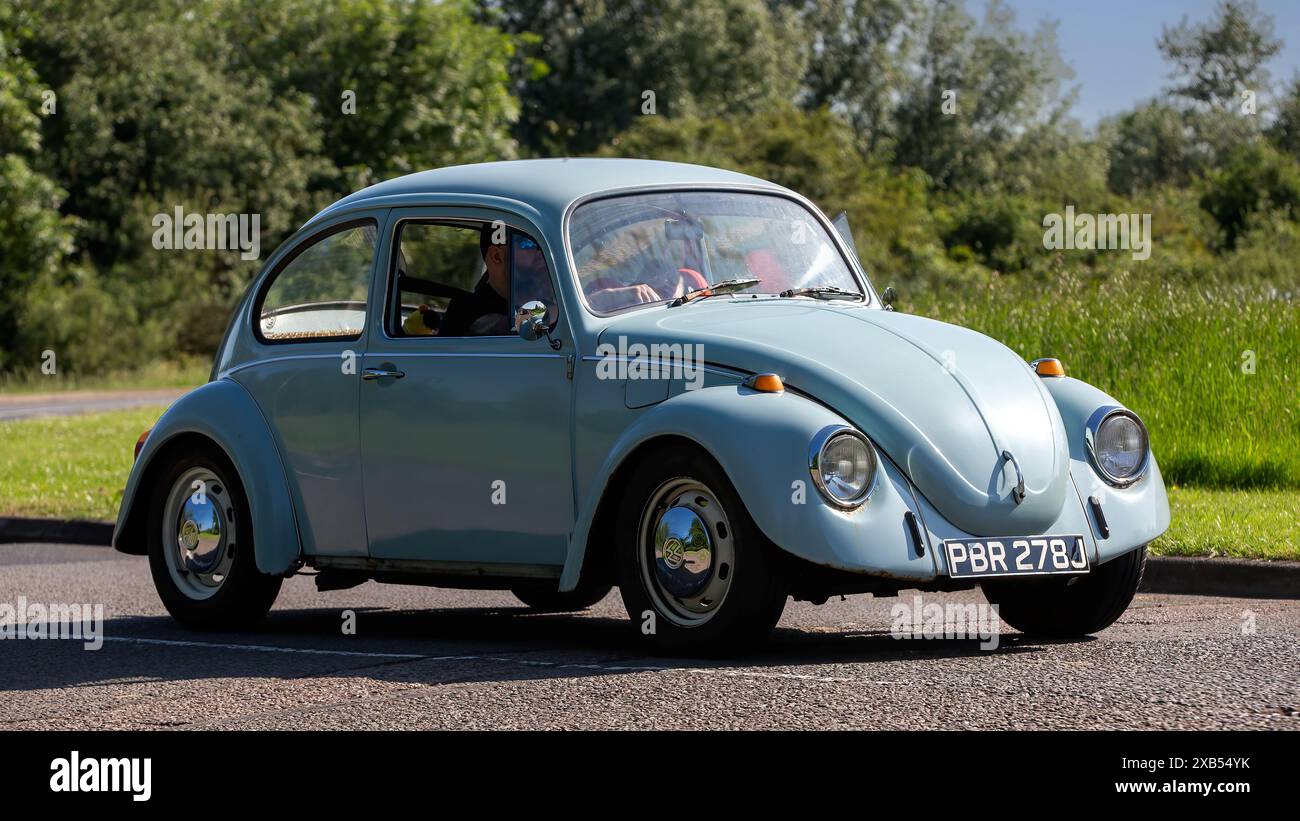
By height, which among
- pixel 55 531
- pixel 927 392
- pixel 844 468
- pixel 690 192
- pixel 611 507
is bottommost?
pixel 55 531

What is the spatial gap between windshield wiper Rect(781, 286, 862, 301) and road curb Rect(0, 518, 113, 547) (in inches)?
289

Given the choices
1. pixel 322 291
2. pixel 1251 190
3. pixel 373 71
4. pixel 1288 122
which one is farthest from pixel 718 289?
pixel 1288 122

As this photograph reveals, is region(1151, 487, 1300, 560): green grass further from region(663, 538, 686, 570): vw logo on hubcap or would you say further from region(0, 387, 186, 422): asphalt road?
region(0, 387, 186, 422): asphalt road

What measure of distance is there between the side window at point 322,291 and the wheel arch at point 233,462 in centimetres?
39

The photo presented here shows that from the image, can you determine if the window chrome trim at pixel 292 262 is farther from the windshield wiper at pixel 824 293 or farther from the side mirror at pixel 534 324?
the windshield wiper at pixel 824 293

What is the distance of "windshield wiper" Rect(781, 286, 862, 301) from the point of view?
7.91 m

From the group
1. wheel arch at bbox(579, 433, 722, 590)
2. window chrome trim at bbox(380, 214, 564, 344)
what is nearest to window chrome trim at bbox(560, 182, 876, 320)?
window chrome trim at bbox(380, 214, 564, 344)

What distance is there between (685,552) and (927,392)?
1.07 m

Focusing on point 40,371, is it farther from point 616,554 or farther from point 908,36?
point 908,36

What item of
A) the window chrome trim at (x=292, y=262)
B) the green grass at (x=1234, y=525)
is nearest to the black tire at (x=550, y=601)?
the window chrome trim at (x=292, y=262)

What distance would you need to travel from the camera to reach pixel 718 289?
305 inches

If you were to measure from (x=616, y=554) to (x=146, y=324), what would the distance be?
31264 mm

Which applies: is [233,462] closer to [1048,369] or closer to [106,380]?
[1048,369]

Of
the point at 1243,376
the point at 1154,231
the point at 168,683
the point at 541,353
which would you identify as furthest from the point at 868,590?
the point at 1154,231
